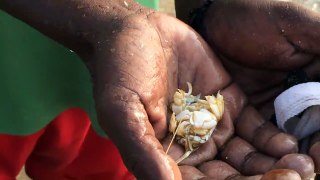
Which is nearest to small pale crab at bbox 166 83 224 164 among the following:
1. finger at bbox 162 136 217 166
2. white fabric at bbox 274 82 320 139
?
finger at bbox 162 136 217 166

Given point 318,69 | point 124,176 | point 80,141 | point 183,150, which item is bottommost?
point 124,176

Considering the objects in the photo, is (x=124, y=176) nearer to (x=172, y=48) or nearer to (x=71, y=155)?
(x=71, y=155)

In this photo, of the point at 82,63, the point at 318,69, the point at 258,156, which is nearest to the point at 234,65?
the point at 318,69

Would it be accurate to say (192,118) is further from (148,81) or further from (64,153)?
(64,153)

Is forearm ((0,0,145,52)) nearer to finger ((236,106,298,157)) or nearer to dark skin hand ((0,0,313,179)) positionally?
dark skin hand ((0,0,313,179))

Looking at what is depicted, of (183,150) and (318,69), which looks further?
(318,69)

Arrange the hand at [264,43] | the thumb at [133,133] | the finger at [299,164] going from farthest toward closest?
the hand at [264,43]
the finger at [299,164]
the thumb at [133,133]

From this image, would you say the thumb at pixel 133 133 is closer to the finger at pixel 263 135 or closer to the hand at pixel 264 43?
the finger at pixel 263 135

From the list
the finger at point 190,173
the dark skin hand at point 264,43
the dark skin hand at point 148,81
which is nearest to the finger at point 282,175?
the dark skin hand at point 148,81

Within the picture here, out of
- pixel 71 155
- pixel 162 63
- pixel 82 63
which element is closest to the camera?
pixel 162 63
